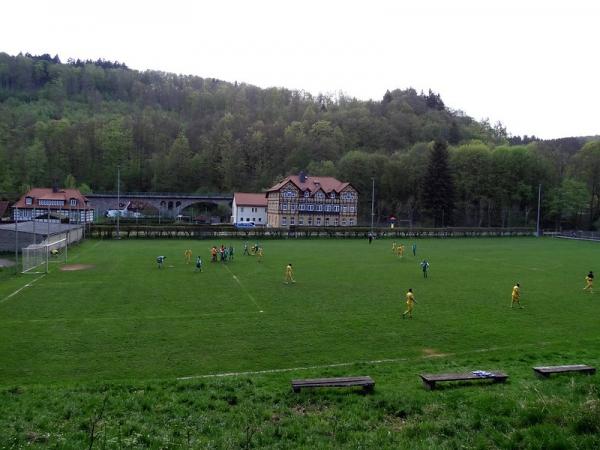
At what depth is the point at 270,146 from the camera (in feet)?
379

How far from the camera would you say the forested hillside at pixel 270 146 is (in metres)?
86.1

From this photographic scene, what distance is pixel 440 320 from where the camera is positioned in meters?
20.2

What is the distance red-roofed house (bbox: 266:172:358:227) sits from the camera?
81625 mm

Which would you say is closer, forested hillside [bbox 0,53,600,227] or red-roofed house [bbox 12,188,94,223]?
red-roofed house [bbox 12,188,94,223]

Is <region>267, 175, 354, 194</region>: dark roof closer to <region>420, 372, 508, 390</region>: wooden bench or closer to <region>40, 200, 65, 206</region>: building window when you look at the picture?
<region>40, 200, 65, 206</region>: building window

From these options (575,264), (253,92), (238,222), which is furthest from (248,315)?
(253,92)

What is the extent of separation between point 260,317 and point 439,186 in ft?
227

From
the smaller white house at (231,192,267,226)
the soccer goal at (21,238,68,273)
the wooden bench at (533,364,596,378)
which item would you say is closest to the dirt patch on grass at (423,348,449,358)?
the wooden bench at (533,364,596,378)

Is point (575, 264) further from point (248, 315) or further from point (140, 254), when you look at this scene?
point (140, 254)

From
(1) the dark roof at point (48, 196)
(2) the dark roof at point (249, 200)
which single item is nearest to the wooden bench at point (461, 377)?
(2) the dark roof at point (249, 200)

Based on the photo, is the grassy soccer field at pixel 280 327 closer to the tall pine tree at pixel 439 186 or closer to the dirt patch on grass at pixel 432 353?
the dirt patch on grass at pixel 432 353

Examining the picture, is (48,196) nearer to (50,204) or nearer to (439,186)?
(50,204)

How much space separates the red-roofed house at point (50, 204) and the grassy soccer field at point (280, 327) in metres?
51.6

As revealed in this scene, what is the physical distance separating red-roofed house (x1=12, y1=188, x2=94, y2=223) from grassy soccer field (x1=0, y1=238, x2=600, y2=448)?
51.6m
